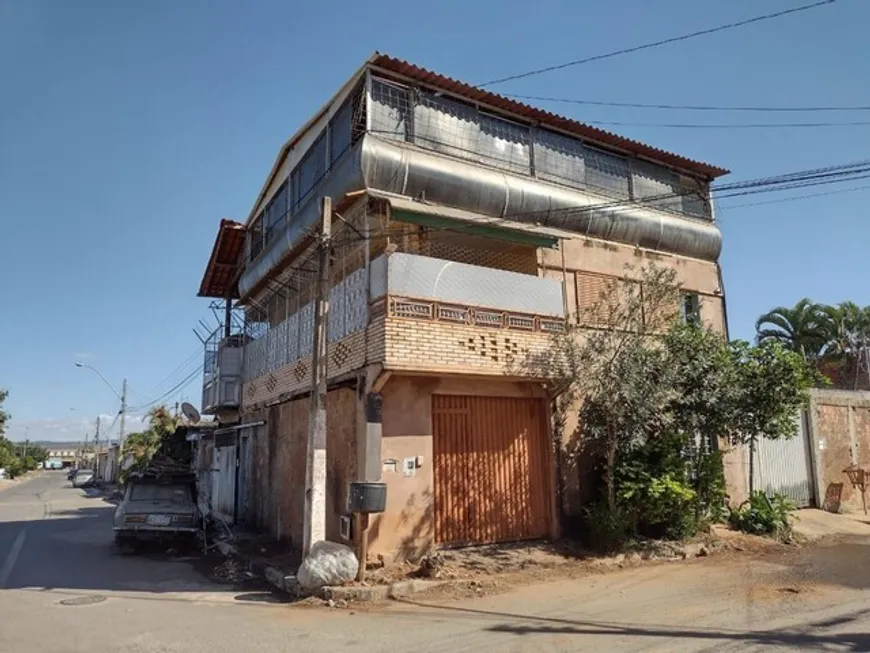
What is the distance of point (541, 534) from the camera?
464 inches

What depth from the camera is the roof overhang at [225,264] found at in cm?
1975

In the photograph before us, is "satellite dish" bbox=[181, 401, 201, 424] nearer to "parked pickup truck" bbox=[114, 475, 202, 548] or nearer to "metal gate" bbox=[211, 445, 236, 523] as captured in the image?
"metal gate" bbox=[211, 445, 236, 523]

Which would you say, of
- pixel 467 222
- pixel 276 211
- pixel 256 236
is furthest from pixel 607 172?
pixel 256 236

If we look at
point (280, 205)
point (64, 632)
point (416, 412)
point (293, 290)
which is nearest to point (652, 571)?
point (416, 412)

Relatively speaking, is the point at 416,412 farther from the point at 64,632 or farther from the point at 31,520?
the point at 31,520

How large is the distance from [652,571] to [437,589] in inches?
141

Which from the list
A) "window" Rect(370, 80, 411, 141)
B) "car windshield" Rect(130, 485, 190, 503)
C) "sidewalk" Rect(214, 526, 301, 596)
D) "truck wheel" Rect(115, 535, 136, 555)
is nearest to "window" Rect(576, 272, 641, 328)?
"window" Rect(370, 80, 411, 141)

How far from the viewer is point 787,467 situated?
1620 centimetres

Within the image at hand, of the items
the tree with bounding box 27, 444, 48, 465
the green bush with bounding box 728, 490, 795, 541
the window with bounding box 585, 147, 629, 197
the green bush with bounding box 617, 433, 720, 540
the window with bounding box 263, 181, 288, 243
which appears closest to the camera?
the green bush with bounding box 617, 433, 720, 540

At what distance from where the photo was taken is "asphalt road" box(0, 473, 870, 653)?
6.41 meters

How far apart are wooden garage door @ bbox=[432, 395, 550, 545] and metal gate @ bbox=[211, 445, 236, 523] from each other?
991 centimetres

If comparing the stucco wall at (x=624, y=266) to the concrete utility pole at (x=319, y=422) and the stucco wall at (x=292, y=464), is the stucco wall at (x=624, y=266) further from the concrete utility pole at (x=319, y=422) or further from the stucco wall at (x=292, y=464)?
the stucco wall at (x=292, y=464)

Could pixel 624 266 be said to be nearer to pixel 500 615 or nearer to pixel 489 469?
pixel 489 469

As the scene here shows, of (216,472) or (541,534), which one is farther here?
(216,472)
